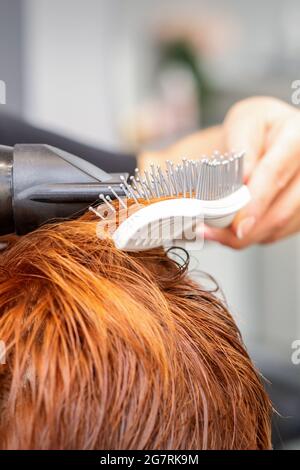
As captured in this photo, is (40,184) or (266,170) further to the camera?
(266,170)

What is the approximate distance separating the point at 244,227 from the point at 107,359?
0.48m

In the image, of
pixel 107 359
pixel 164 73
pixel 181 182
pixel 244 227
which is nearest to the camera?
pixel 107 359

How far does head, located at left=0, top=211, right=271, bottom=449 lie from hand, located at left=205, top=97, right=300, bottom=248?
0.33 metres

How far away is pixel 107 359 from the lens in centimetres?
56

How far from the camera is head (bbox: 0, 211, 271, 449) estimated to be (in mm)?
543

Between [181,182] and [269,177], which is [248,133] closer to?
[269,177]

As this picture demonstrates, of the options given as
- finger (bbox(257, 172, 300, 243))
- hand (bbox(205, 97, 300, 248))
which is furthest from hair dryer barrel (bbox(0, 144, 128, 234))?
finger (bbox(257, 172, 300, 243))

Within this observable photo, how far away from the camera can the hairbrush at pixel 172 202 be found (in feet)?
1.97

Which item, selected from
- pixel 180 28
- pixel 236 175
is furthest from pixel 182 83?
A: pixel 236 175

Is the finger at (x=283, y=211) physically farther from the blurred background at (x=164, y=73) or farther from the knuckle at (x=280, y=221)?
the blurred background at (x=164, y=73)

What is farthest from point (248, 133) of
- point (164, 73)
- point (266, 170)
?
point (164, 73)

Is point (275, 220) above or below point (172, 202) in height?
below

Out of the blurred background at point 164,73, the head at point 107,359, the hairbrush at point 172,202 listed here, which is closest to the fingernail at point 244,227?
the hairbrush at point 172,202
